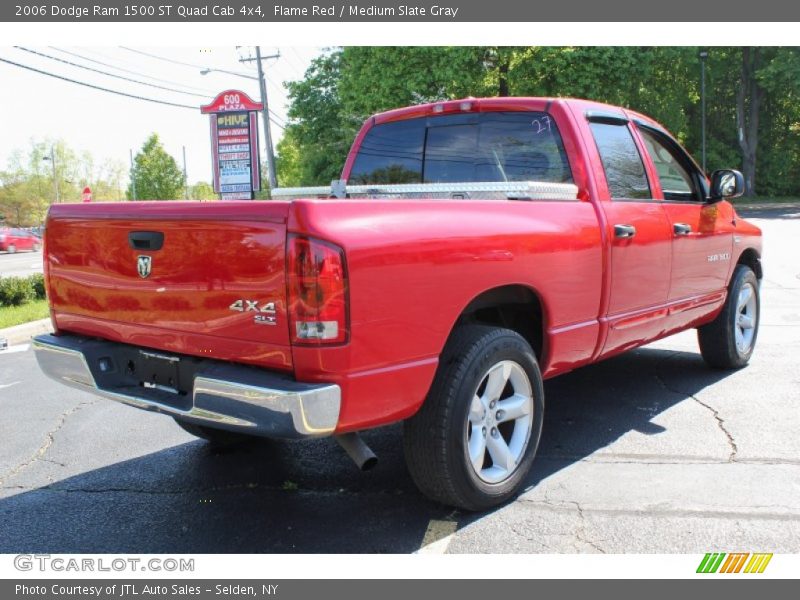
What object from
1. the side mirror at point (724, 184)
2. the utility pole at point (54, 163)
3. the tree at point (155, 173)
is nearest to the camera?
the side mirror at point (724, 184)

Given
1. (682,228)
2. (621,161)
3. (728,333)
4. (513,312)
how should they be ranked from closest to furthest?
(513,312)
(621,161)
(682,228)
(728,333)

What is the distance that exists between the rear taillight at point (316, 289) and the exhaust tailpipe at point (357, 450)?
56cm

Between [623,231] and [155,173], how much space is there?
68.2 m

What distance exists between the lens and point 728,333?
18.7 ft

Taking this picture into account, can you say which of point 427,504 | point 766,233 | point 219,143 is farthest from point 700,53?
point 427,504

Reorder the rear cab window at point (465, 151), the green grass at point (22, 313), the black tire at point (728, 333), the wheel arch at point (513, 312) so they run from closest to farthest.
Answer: the wheel arch at point (513, 312)
the rear cab window at point (465, 151)
the black tire at point (728, 333)
the green grass at point (22, 313)

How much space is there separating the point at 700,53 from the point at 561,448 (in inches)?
1397

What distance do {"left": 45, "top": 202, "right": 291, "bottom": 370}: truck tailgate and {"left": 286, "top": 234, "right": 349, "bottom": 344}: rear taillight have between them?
2.1 inches

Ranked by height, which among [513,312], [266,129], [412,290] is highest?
[266,129]

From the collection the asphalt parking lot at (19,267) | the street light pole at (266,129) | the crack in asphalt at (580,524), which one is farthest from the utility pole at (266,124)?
the crack in asphalt at (580,524)

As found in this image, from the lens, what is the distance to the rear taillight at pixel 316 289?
260cm

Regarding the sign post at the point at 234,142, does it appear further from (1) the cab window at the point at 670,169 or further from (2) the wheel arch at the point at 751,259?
(1) the cab window at the point at 670,169

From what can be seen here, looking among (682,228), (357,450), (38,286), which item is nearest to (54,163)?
(38,286)

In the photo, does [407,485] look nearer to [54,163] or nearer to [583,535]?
[583,535]
